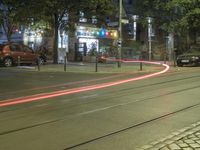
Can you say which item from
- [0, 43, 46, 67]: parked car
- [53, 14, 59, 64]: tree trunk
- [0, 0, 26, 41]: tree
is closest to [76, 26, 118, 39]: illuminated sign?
[0, 0, 26, 41]: tree

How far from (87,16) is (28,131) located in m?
29.7

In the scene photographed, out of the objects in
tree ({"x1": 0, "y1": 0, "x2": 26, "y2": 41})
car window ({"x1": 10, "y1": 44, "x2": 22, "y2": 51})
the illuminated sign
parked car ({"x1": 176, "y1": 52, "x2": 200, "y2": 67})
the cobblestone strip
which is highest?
tree ({"x1": 0, "y1": 0, "x2": 26, "y2": 41})

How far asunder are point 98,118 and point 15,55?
2225 cm

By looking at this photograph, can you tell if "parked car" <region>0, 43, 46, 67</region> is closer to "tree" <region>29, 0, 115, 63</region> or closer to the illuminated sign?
"tree" <region>29, 0, 115, 63</region>

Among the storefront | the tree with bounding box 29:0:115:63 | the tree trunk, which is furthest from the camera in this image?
the storefront

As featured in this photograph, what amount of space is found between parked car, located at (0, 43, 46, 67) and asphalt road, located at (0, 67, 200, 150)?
1536cm

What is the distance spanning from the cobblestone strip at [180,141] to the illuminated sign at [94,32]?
1556 inches

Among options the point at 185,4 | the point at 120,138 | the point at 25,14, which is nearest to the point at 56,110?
the point at 120,138

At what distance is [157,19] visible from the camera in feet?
161

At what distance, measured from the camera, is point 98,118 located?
34.3 feet

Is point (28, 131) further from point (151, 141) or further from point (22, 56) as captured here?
point (22, 56)

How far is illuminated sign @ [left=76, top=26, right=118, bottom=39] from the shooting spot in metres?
48.7

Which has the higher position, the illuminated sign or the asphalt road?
the illuminated sign

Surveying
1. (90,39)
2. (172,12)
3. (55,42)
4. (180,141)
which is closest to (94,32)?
(90,39)
